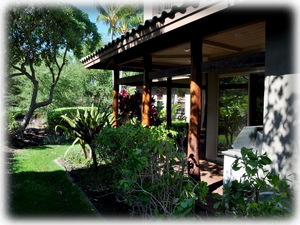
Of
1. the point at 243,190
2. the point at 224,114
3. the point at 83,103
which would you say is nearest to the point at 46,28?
the point at 224,114

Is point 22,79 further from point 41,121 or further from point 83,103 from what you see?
point 83,103

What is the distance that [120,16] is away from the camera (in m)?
23.2

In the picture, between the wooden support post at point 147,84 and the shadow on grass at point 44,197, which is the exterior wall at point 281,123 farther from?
the wooden support post at point 147,84

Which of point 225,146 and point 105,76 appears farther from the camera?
point 105,76

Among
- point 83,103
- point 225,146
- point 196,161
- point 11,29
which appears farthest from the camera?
point 83,103

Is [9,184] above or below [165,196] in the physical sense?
below

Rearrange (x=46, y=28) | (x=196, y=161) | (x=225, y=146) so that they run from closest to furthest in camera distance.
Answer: (x=196, y=161) → (x=225, y=146) → (x=46, y=28)

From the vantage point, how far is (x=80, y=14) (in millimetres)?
10867

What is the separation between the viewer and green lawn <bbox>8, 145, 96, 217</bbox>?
141 inches

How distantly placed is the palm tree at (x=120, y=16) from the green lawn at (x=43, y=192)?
1958 cm

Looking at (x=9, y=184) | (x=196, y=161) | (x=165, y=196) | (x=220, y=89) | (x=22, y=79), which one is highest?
(x=22, y=79)

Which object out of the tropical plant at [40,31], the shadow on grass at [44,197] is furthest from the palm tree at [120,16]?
the shadow on grass at [44,197]

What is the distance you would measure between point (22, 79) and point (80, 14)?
9088mm

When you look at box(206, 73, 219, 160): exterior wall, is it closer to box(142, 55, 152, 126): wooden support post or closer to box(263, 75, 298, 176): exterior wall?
box(142, 55, 152, 126): wooden support post
